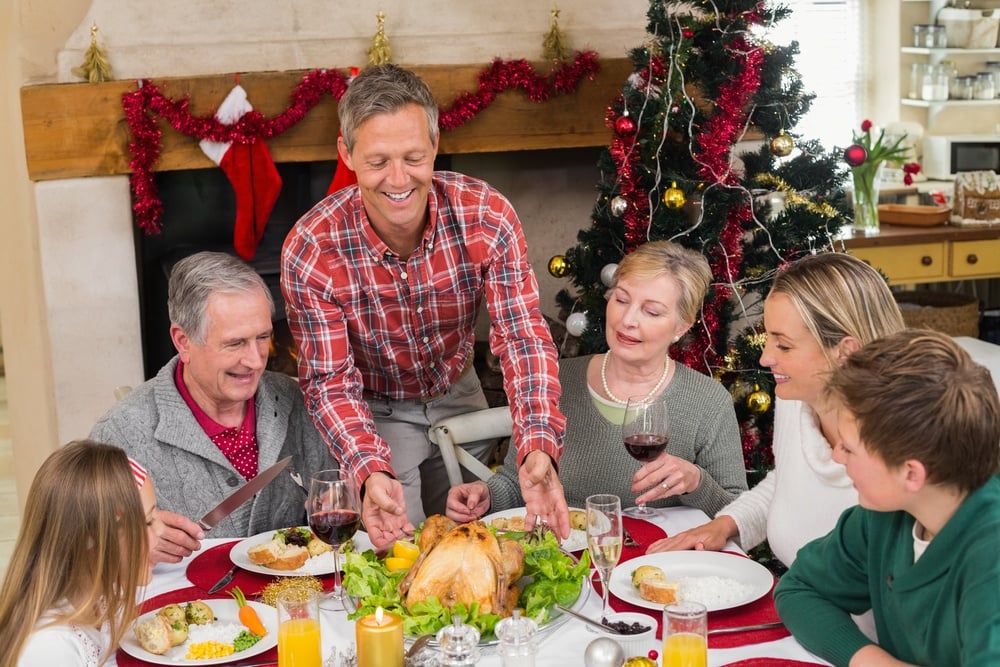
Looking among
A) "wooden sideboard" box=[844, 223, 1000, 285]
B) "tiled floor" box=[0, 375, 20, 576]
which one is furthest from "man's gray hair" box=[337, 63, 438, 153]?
"wooden sideboard" box=[844, 223, 1000, 285]

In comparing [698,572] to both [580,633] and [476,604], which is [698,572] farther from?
[476,604]

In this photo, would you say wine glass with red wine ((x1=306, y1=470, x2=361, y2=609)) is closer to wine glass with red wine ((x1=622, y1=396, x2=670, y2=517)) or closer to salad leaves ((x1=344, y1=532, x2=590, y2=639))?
salad leaves ((x1=344, y1=532, x2=590, y2=639))

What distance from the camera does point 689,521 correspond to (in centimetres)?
212

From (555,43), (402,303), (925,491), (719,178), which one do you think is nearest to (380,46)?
(555,43)

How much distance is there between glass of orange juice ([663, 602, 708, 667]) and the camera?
1373 millimetres

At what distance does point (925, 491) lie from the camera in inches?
55.6

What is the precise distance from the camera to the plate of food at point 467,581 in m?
1.56

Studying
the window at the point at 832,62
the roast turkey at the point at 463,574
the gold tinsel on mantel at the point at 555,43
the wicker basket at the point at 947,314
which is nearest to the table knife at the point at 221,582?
the roast turkey at the point at 463,574

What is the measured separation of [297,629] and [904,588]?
2.59 feet

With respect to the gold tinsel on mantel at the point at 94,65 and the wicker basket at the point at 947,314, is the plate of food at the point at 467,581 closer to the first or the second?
the gold tinsel on mantel at the point at 94,65

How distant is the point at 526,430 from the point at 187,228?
220 centimetres

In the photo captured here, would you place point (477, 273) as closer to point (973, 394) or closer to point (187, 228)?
point (973, 394)

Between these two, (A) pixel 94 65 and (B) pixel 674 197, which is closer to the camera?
(B) pixel 674 197

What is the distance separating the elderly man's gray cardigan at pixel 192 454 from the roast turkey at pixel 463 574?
28.5 inches
